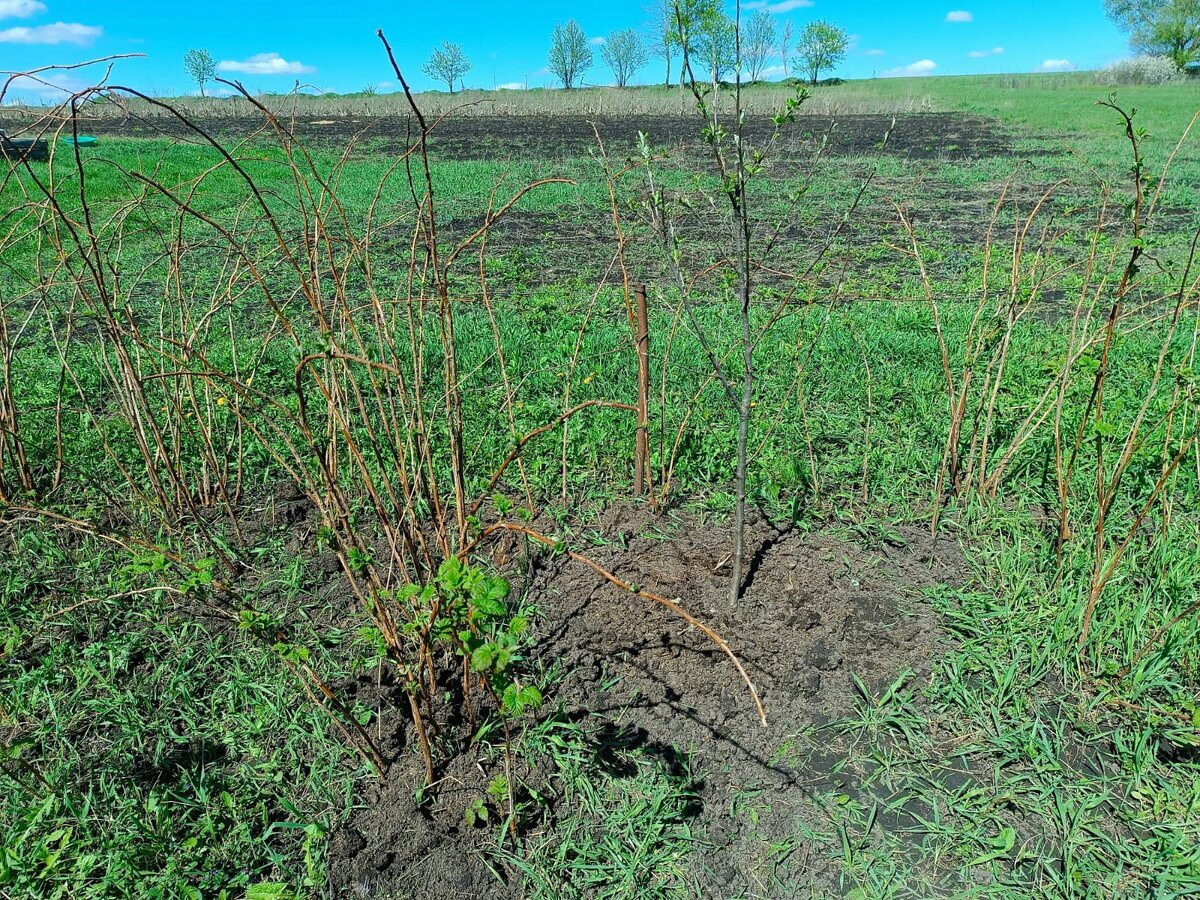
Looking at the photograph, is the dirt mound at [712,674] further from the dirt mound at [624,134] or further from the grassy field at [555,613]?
the dirt mound at [624,134]

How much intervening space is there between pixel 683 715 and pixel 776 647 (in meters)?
0.40

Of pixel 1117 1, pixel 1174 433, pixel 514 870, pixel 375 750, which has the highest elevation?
pixel 1117 1

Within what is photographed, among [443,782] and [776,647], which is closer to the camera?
[443,782]

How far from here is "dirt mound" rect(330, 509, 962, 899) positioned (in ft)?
5.54

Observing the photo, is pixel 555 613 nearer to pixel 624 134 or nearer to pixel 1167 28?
pixel 624 134

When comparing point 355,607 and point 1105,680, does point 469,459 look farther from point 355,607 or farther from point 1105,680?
point 1105,680

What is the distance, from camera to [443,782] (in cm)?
186

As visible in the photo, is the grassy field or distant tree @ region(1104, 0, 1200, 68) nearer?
the grassy field

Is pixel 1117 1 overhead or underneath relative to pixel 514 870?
overhead

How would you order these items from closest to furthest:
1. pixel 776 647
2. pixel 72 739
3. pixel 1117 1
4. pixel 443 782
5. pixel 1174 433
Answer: pixel 443 782 → pixel 72 739 → pixel 776 647 → pixel 1174 433 → pixel 1117 1

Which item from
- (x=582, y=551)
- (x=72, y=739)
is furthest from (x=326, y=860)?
(x=582, y=551)

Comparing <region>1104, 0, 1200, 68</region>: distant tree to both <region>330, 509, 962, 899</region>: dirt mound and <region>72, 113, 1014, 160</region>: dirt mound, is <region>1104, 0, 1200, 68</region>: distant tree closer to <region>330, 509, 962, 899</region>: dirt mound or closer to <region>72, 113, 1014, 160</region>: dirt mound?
<region>72, 113, 1014, 160</region>: dirt mound

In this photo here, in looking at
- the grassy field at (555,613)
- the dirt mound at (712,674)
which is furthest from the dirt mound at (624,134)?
the dirt mound at (712,674)

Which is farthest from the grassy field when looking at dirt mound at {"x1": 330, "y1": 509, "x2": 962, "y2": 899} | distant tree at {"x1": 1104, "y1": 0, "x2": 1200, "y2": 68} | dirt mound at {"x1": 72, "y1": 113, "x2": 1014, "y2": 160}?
distant tree at {"x1": 1104, "y1": 0, "x2": 1200, "y2": 68}
